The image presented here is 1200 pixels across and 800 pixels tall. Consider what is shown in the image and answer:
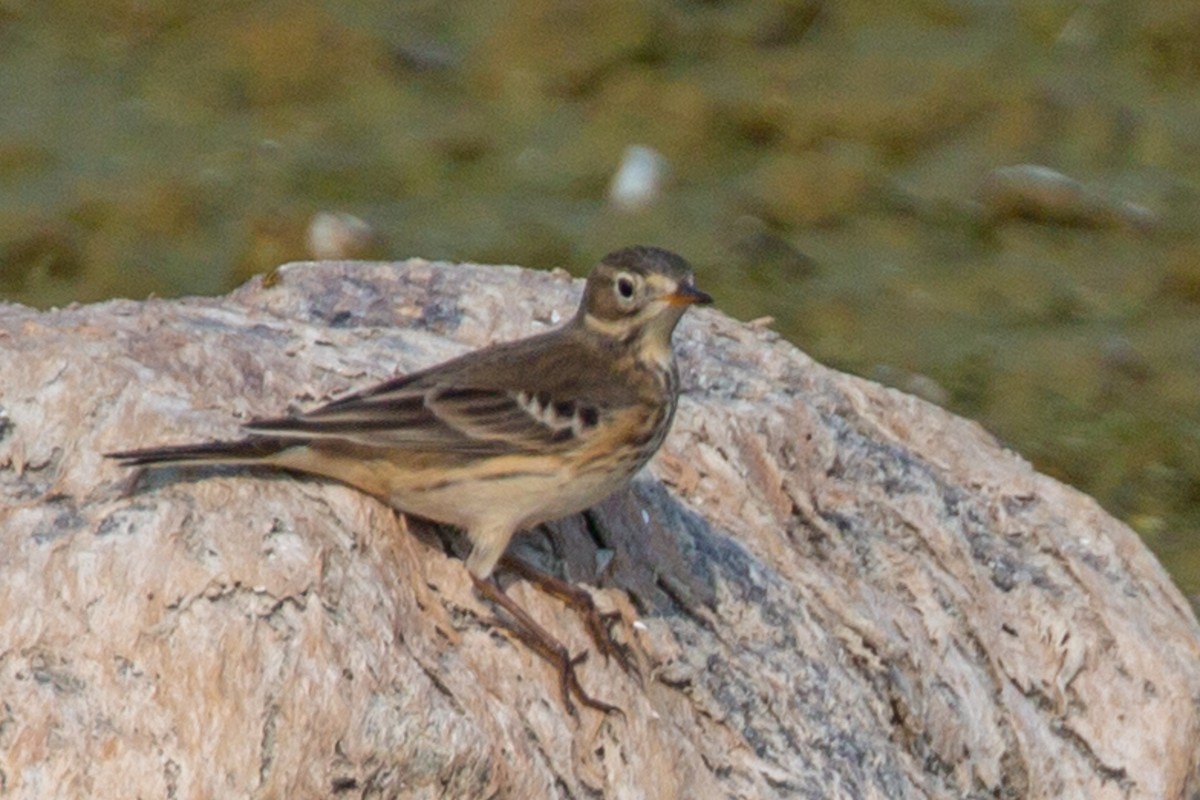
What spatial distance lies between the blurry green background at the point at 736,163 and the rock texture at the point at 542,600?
147 inches

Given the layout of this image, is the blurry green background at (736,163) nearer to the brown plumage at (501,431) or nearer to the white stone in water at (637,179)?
the white stone in water at (637,179)

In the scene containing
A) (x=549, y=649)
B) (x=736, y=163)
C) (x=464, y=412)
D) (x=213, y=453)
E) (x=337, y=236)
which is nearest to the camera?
(x=213, y=453)

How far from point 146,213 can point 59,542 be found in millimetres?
7636

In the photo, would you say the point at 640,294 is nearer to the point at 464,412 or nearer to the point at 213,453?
the point at 464,412

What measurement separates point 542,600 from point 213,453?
3.40 ft

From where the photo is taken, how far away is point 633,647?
20.2 feet

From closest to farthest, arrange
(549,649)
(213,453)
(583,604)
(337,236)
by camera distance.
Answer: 1. (213,453)
2. (549,649)
3. (583,604)
4. (337,236)

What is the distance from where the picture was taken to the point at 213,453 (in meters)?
5.60

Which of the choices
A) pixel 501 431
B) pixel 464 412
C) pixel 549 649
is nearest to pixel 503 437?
pixel 501 431

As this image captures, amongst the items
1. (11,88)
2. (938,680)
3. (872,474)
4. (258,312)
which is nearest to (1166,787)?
(938,680)

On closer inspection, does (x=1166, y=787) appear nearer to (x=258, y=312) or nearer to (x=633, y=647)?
(x=633, y=647)

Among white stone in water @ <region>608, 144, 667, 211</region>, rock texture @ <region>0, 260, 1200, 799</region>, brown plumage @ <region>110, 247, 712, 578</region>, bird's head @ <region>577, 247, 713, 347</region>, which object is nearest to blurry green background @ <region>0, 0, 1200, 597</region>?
white stone in water @ <region>608, 144, 667, 211</region>

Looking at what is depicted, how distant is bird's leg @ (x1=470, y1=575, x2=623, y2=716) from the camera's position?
5863 millimetres

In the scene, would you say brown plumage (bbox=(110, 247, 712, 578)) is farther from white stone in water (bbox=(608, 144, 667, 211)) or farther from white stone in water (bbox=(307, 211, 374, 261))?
white stone in water (bbox=(608, 144, 667, 211))
